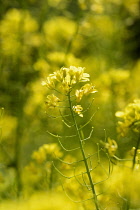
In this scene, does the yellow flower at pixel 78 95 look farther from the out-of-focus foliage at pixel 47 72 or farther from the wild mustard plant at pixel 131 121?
the out-of-focus foliage at pixel 47 72

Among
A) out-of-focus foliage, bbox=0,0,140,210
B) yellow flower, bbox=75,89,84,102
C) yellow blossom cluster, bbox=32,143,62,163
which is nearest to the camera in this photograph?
yellow flower, bbox=75,89,84,102

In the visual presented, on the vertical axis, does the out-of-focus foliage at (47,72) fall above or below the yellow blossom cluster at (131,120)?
above

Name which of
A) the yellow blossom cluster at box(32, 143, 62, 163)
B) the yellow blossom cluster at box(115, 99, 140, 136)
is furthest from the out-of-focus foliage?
the yellow blossom cluster at box(115, 99, 140, 136)

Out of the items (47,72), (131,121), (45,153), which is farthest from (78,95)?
(47,72)

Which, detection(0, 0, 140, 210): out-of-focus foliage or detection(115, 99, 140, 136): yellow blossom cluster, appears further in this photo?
detection(0, 0, 140, 210): out-of-focus foliage

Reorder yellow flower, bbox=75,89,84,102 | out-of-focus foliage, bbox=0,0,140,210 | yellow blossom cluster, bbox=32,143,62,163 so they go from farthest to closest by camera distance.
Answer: out-of-focus foliage, bbox=0,0,140,210 → yellow blossom cluster, bbox=32,143,62,163 → yellow flower, bbox=75,89,84,102

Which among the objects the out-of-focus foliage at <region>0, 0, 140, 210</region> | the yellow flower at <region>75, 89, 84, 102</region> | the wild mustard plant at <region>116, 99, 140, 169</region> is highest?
the out-of-focus foliage at <region>0, 0, 140, 210</region>

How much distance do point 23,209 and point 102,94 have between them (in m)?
1.40

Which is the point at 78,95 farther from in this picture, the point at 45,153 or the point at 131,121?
the point at 45,153

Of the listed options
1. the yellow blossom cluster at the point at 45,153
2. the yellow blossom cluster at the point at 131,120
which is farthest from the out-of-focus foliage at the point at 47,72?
the yellow blossom cluster at the point at 131,120

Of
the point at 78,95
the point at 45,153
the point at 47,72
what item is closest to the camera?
the point at 78,95

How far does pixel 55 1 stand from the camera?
8.59 ft

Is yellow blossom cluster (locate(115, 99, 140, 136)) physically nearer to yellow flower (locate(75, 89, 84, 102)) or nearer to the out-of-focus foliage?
yellow flower (locate(75, 89, 84, 102))

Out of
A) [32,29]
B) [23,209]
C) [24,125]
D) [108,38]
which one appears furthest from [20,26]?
[23,209]
